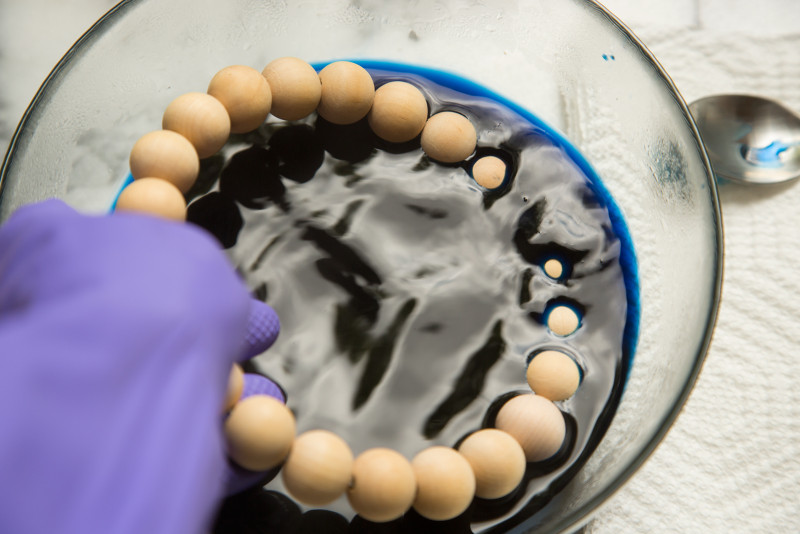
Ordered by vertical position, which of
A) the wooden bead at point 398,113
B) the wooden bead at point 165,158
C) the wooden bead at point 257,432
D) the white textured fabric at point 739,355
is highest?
Answer: the wooden bead at point 165,158

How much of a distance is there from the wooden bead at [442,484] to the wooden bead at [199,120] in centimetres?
21

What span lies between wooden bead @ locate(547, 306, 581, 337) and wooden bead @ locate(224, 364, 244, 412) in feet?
0.62

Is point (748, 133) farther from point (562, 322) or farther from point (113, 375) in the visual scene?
point (113, 375)

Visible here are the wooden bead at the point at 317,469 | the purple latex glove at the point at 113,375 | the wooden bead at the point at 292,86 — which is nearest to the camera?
the purple latex glove at the point at 113,375

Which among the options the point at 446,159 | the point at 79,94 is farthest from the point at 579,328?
the point at 79,94

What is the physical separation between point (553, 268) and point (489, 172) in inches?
2.9

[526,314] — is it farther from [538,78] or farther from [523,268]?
[538,78]

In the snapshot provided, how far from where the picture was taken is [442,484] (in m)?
0.32

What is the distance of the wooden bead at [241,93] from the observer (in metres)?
0.39

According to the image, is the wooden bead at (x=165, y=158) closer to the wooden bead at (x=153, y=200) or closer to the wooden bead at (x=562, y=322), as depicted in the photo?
the wooden bead at (x=153, y=200)

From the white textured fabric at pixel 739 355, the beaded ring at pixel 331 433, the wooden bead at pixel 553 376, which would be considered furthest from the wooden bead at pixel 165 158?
the white textured fabric at pixel 739 355

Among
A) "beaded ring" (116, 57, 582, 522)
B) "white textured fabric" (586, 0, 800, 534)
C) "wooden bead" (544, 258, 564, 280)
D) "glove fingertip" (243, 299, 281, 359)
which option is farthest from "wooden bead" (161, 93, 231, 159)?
"white textured fabric" (586, 0, 800, 534)

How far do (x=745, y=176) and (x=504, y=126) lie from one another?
0.72ft

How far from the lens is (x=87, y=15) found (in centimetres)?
54
